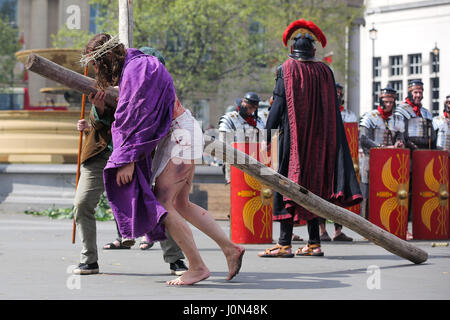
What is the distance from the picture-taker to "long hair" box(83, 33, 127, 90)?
6961 millimetres

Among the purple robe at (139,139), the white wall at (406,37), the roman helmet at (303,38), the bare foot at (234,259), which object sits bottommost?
the bare foot at (234,259)

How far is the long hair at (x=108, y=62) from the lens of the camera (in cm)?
696

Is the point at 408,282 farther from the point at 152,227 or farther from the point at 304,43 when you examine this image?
the point at 304,43

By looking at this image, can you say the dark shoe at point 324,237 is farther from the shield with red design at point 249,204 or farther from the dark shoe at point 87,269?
the dark shoe at point 87,269

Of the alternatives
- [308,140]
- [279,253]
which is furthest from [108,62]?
[279,253]

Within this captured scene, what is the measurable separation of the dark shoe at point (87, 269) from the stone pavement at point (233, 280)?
0.09 metres

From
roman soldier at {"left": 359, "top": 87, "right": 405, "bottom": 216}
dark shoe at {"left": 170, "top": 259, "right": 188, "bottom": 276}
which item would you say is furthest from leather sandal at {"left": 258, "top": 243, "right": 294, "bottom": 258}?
roman soldier at {"left": 359, "top": 87, "right": 405, "bottom": 216}

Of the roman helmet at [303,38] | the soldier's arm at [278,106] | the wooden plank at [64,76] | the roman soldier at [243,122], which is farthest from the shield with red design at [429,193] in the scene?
the wooden plank at [64,76]

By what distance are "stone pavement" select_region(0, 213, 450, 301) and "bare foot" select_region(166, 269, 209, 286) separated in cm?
6

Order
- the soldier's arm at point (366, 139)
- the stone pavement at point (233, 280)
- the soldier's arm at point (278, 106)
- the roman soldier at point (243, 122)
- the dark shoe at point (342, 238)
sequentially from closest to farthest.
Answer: the stone pavement at point (233, 280) → the soldier's arm at point (278, 106) → the dark shoe at point (342, 238) → the soldier's arm at point (366, 139) → the roman soldier at point (243, 122)

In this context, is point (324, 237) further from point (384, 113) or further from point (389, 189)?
point (384, 113)

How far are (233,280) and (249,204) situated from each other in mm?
3129

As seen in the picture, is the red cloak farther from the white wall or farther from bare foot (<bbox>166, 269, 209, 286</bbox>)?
the white wall

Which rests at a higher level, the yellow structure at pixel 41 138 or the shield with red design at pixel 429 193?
the yellow structure at pixel 41 138
